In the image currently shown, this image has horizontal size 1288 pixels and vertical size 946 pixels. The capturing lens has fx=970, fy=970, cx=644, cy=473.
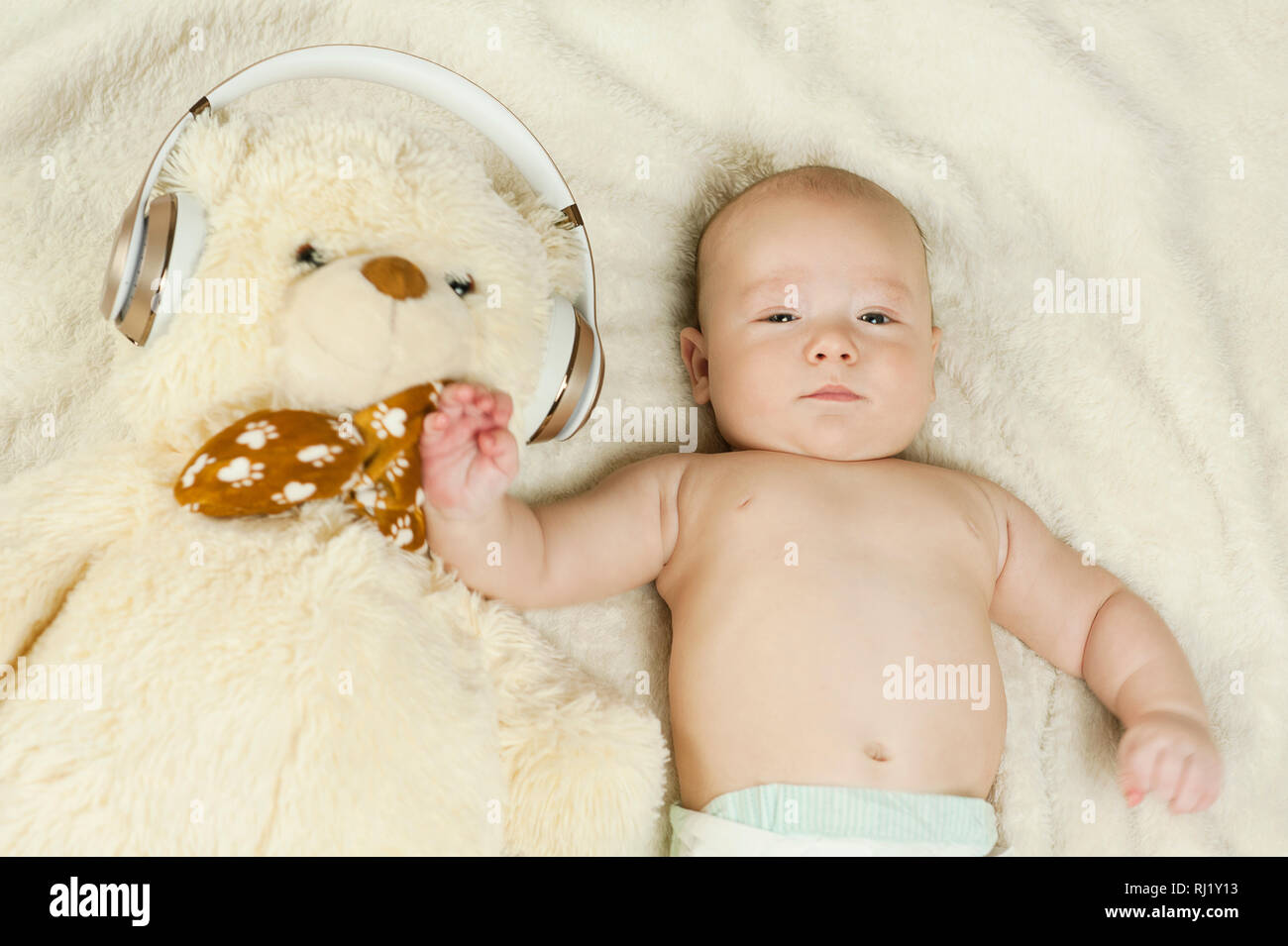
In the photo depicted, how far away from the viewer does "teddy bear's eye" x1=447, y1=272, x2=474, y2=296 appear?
0.97 metres

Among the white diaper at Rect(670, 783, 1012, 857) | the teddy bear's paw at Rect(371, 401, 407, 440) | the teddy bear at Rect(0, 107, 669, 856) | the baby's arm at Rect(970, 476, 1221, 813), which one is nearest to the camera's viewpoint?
the teddy bear at Rect(0, 107, 669, 856)

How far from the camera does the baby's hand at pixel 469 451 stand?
0.94 m

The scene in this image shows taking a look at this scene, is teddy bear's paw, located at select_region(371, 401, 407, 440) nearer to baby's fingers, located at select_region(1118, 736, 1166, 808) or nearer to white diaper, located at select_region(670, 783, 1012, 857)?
white diaper, located at select_region(670, 783, 1012, 857)

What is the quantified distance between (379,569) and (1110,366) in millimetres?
1086

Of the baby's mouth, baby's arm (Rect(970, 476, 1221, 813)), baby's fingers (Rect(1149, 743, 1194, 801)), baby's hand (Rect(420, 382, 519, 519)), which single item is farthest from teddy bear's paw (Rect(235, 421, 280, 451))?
baby's fingers (Rect(1149, 743, 1194, 801))

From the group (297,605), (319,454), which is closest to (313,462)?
(319,454)

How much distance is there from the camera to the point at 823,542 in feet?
3.94

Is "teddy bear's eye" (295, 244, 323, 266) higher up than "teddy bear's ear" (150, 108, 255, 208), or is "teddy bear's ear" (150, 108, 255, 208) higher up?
"teddy bear's ear" (150, 108, 255, 208)

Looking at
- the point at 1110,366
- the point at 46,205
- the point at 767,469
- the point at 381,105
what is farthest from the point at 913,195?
the point at 46,205

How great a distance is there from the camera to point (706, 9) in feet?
4.54

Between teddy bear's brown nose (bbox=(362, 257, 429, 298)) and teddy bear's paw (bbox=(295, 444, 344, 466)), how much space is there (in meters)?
0.15

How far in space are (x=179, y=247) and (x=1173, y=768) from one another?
1.20 meters

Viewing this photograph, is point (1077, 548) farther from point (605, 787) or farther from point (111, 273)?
point (111, 273)

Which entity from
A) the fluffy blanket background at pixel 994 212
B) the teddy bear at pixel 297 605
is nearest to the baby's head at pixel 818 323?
the fluffy blanket background at pixel 994 212
